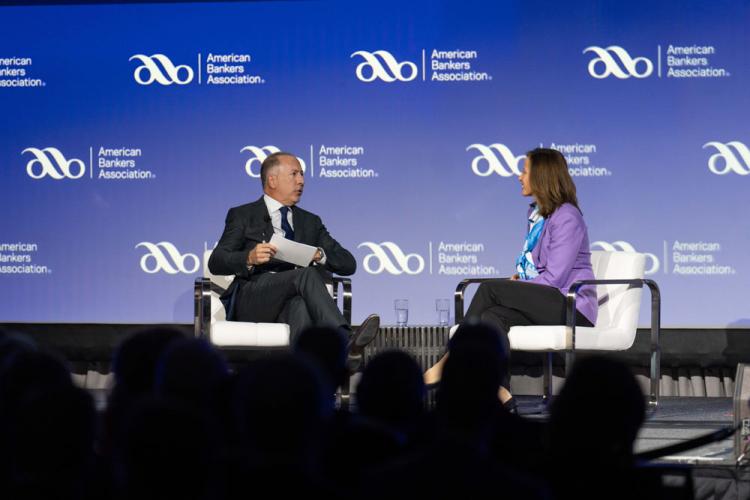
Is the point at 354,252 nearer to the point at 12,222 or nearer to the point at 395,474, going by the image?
the point at 12,222

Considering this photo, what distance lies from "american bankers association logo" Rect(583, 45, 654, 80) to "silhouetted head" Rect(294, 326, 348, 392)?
4540 mm

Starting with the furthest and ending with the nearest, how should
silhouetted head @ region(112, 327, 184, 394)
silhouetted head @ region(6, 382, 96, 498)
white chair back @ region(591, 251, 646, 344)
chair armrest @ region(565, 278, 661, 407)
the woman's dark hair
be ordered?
1. the woman's dark hair
2. white chair back @ region(591, 251, 646, 344)
3. chair armrest @ region(565, 278, 661, 407)
4. silhouetted head @ region(112, 327, 184, 394)
5. silhouetted head @ region(6, 382, 96, 498)

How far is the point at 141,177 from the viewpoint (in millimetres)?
6859

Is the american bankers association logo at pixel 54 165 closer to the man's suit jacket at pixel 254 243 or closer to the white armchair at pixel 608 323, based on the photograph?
the man's suit jacket at pixel 254 243

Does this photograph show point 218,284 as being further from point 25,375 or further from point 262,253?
point 25,375

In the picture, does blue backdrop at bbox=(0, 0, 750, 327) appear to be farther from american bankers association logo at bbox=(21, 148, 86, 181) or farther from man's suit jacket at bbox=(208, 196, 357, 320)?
man's suit jacket at bbox=(208, 196, 357, 320)

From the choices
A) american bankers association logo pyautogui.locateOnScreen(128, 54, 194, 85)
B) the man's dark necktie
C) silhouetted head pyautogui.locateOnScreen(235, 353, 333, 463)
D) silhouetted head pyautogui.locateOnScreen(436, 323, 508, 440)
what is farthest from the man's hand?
silhouetted head pyautogui.locateOnScreen(235, 353, 333, 463)

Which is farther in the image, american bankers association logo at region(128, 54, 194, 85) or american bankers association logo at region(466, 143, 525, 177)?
american bankers association logo at region(128, 54, 194, 85)

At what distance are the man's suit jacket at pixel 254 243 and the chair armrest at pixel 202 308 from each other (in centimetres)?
20

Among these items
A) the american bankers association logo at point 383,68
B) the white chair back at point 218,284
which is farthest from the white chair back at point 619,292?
the white chair back at point 218,284

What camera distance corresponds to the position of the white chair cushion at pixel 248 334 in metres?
5.21

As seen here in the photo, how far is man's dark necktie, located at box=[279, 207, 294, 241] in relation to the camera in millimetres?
5730

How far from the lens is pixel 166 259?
22.4 ft

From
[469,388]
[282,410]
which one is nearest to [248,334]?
[469,388]
